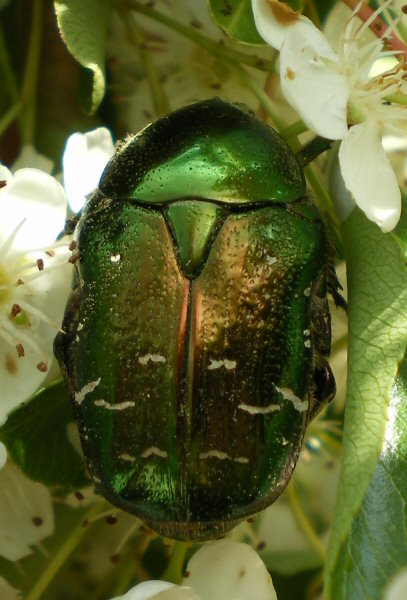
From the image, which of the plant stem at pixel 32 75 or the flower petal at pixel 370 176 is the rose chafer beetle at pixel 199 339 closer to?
the flower petal at pixel 370 176

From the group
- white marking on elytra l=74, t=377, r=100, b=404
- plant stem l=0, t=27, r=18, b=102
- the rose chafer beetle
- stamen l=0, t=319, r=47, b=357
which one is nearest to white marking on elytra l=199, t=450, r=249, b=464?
the rose chafer beetle

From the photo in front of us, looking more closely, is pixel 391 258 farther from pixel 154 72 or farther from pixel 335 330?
pixel 154 72

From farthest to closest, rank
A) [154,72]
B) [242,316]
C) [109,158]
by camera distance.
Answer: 1. [154,72]
2. [109,158]
3. [242,316]

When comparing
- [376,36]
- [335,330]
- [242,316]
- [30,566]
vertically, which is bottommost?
[30,566]

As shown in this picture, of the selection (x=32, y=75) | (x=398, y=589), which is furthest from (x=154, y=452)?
(x=32, y=75)

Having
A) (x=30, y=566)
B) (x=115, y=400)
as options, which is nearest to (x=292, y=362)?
(x=115, y=400)

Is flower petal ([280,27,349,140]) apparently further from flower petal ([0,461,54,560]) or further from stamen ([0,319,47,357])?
flower petal ([0,461,54,560])
